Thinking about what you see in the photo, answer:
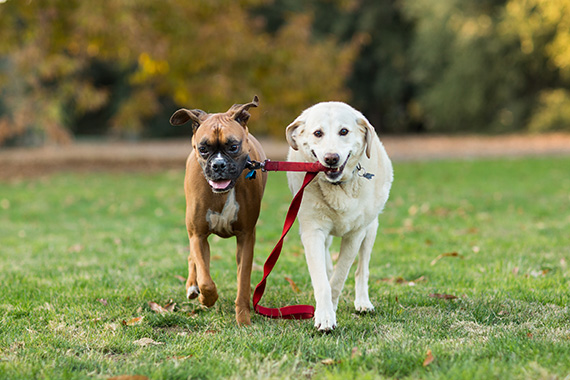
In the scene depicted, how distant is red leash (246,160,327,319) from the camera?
170 inches

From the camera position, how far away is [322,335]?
404 centimetres

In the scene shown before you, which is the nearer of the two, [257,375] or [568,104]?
[257,375]

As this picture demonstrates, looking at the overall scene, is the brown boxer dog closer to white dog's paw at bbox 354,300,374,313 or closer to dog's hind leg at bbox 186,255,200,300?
dog's hind leg at bbox 186,255,200,300

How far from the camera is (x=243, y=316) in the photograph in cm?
447

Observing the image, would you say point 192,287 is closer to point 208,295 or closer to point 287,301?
point 208,295

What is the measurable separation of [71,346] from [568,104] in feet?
102

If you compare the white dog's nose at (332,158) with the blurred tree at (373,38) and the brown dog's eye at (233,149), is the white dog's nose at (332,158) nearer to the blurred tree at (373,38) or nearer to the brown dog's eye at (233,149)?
the brown dog's eye at (233,149)

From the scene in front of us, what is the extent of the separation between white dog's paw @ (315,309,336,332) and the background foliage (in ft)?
18.9

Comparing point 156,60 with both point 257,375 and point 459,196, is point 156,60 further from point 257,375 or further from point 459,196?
point 257,375

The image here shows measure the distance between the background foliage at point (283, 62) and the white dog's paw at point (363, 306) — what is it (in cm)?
520

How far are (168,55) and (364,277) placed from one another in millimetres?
14960

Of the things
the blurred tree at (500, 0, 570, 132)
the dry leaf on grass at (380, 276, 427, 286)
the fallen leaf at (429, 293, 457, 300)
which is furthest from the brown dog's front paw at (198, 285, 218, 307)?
the blurred tree at (500, 0, 570, 132)


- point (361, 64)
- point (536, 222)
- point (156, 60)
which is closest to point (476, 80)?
point (361, 64)

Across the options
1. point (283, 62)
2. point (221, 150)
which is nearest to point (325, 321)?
point (221, 150)
